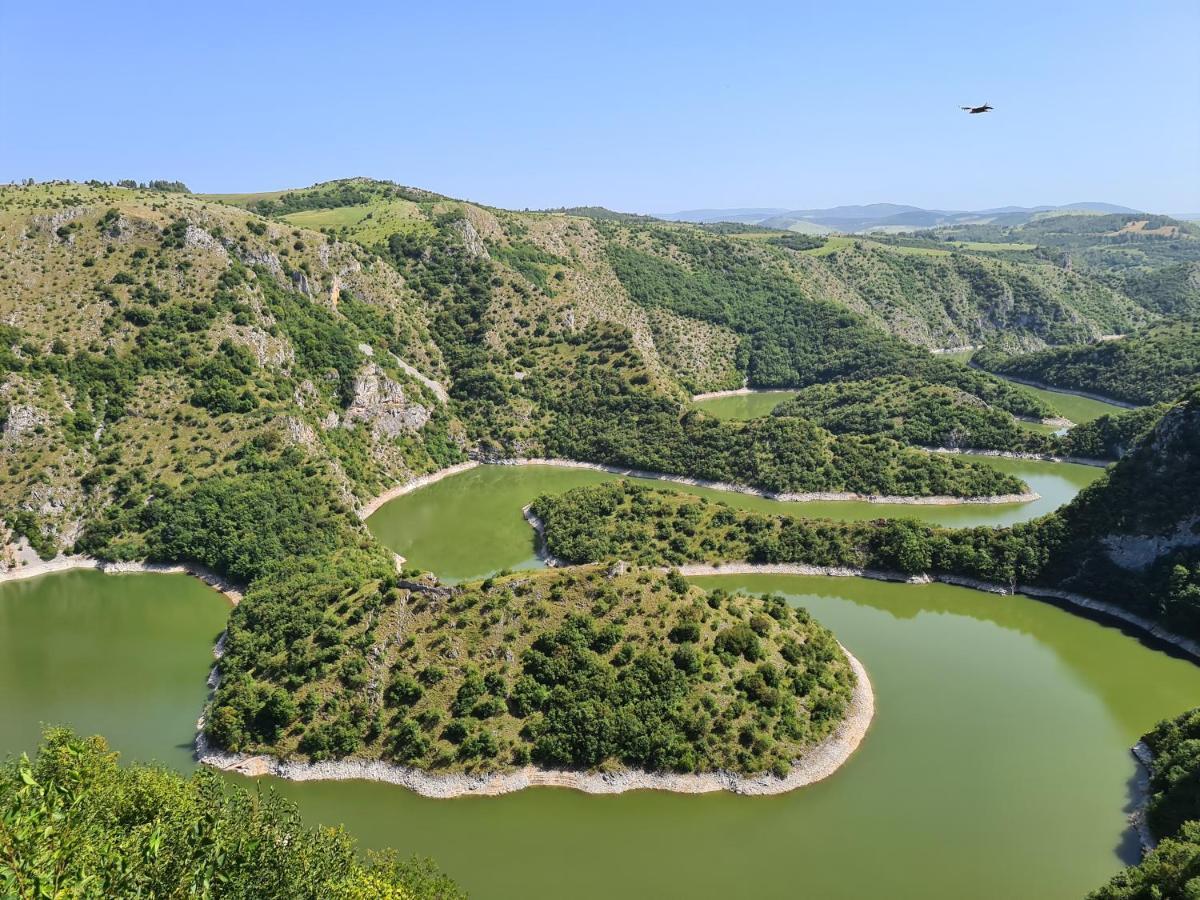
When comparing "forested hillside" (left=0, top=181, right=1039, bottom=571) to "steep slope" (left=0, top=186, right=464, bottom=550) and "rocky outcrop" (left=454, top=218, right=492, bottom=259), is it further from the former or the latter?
"rocky outcrop" (left=454, top=218, right=492, bottom=259)

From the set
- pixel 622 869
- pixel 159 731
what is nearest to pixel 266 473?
pixel 159 731

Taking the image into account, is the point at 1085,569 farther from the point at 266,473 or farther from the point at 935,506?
the point at 266,473

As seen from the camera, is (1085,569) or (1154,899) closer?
(1154,899)

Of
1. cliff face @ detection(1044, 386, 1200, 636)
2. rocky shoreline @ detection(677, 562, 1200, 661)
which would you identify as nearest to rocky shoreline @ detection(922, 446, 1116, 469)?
cliff face @ detection(1044, 386, 1200, 636)

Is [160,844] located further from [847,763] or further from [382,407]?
[382,407]

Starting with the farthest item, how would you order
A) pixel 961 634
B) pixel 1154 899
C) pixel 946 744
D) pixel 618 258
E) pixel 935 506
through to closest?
pixel 618 258, pixel 935 506, pixel 961 634, pixel 946 744, pixel 1154 899

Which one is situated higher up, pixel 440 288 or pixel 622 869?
pixel 440 288

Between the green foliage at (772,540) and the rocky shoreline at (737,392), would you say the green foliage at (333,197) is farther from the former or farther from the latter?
the green foliage at (772,540)
